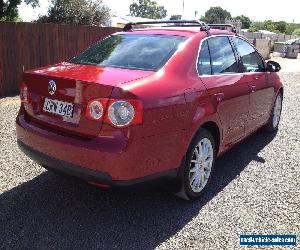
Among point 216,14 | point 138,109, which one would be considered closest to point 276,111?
point 138,109

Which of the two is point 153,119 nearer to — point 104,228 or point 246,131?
point 104,228

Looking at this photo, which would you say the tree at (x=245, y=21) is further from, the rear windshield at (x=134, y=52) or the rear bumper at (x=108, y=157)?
the rear bumper at (x=108, y=157)

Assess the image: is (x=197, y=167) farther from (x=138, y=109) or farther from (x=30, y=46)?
(x=30, y=46)

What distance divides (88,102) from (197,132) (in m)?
1.12

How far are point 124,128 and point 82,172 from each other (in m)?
0.50

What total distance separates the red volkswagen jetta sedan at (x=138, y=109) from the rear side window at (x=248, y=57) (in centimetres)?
35

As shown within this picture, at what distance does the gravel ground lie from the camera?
3.08 meters

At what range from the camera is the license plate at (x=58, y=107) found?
3143 millimetres

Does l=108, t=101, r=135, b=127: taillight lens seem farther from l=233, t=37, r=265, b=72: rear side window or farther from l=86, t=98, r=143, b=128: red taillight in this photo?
l=233, t=37, r=265, b=72: rear side window

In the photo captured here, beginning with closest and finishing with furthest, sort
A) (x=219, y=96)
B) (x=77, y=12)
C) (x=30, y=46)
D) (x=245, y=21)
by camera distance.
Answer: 1. (x=219, y=96)
2. (x=30, y=46)
3. (x=77, y=12)
4. (x=245, y=21)

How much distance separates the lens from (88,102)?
9.89 ft

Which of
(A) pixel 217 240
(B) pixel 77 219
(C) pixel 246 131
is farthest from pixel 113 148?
(C) pixel 246 131

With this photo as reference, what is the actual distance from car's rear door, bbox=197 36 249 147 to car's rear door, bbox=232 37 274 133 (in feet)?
0.66

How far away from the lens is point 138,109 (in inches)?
115
